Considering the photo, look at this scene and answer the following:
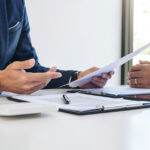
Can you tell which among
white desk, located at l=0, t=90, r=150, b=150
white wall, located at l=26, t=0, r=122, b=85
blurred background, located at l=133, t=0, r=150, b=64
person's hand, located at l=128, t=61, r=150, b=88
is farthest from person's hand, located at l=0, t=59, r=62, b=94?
blurred background, located at l=133, t=0, r=150, b=64

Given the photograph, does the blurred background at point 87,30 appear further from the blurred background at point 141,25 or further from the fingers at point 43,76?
the fingers at point 43,76

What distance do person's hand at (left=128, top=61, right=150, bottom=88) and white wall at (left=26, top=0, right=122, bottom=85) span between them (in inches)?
54.6

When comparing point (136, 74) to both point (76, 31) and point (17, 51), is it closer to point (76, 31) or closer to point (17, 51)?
point (17, 51)

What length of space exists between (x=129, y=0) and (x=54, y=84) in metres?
2.04

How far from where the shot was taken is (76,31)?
2.77m

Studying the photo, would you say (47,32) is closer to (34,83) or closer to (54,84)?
(54,84)

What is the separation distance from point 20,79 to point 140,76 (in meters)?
0.55

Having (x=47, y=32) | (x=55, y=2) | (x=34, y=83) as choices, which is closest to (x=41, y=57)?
(x=47, y=32)

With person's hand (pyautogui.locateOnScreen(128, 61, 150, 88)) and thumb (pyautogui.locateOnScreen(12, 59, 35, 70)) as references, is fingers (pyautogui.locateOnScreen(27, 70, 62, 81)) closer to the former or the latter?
thumb (pyautogui.locateOnScreen(12, 59, 35, 70))

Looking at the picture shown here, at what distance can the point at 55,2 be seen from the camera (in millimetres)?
2602

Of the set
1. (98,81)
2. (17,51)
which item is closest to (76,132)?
(98,81)

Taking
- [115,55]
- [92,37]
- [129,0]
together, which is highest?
[129,0]

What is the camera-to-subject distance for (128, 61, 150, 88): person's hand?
1.22 m

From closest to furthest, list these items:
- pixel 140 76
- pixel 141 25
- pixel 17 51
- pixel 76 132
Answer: pixel 76 132, pixel 140 76, pixel 17 51, pixel 141 25
